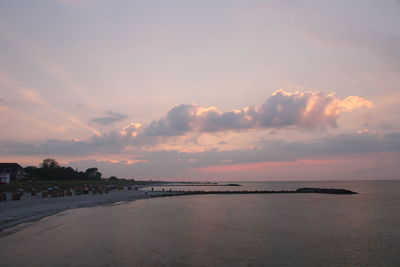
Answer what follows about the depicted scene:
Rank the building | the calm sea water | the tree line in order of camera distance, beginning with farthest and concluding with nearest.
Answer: the tree line < the building < the calm sea water

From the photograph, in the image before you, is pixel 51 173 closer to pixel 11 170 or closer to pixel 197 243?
pixel 11 170

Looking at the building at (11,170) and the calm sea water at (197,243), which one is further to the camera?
the building at (11,170)

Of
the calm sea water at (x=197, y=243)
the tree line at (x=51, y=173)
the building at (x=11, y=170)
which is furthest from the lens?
the tree line at (x=51, y=173)

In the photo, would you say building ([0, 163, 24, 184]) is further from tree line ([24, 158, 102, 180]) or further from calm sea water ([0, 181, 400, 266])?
calm sea water ([0, 181, 400, 266])

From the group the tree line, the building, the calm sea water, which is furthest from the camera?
the tree line

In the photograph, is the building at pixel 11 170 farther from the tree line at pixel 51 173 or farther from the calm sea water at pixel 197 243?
the calm sea water at pixel 197 243

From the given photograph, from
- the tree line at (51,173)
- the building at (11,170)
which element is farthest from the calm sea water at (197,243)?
the tree line at (51,173)

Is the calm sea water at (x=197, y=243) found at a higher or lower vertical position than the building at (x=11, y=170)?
lower

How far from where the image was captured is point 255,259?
2119 centimetres

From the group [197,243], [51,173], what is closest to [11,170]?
[51,173]

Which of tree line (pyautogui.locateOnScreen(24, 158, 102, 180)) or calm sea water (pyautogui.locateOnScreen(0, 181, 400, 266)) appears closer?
calm sea water (pyautogui.locateOnScreen(0, 181, 400, 266))

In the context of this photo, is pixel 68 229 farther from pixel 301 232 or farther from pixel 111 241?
pixel 301 232

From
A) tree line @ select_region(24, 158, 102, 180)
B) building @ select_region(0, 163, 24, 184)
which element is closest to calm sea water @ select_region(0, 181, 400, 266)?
building @ select_region(0, 163, 24, 184)

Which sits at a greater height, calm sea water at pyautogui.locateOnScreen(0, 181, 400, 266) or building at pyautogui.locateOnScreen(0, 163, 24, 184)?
building at pyautogui.locateOnScreen(0, 163, 24, 184)
